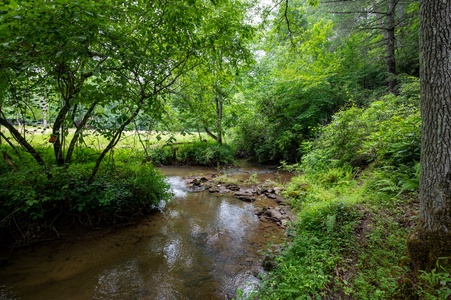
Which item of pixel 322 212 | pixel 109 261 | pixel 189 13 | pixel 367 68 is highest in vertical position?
pixel 367 68

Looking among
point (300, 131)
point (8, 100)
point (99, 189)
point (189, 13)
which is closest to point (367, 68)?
point (300, 131)

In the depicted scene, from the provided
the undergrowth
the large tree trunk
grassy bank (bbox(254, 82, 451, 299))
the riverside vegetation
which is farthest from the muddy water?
the large tree trunk

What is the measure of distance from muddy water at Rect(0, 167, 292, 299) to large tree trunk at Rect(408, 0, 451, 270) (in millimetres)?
2452

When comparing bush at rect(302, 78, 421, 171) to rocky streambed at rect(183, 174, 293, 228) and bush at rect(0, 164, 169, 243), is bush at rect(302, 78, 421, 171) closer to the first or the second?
rocky streambed at rect(183, 174, 293, 228)

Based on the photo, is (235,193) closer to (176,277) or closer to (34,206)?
(176,277)

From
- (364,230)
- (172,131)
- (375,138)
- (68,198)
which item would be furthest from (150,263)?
(375,138)

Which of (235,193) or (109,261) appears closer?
(109,261)

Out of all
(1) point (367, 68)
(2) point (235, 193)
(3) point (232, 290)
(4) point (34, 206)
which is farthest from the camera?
(1) point (367, 68)

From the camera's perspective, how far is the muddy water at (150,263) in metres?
3.32

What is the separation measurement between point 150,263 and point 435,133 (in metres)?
4.82

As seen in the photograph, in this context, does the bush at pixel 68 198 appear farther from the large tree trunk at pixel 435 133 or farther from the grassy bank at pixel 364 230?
the large tree trunk at pixel 435 133

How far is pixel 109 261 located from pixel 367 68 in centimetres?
1409

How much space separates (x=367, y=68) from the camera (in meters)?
11.3

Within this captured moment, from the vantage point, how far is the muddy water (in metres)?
3.32
